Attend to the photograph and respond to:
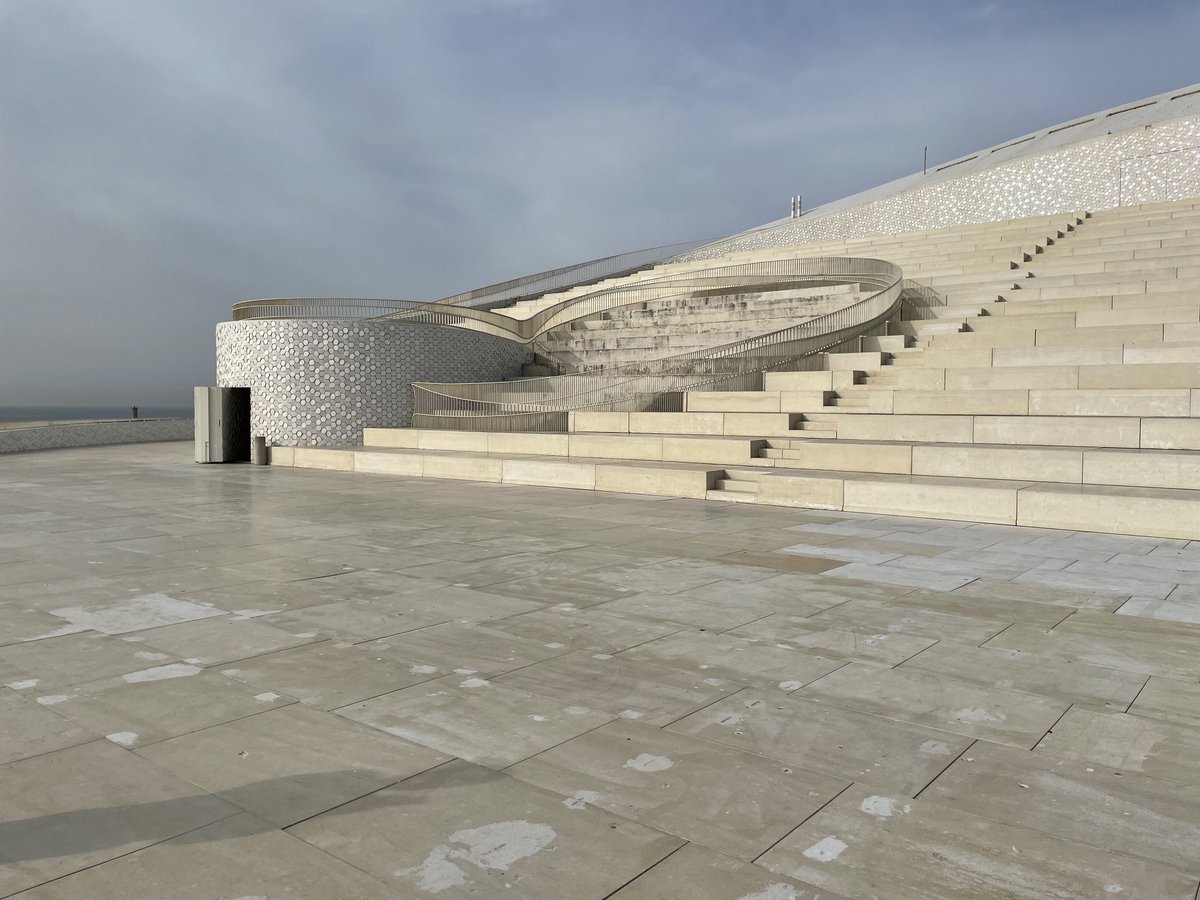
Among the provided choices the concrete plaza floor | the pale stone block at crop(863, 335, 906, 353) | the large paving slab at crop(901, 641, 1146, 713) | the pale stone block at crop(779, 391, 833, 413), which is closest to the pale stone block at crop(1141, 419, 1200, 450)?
the concrete plaza floor

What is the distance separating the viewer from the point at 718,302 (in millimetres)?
22375

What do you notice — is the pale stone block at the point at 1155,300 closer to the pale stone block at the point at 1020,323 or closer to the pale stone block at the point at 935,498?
the pale stone block at the point at 1020,323

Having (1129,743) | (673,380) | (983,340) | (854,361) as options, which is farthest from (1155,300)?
(1129,743)

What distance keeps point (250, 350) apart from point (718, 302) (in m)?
11.1

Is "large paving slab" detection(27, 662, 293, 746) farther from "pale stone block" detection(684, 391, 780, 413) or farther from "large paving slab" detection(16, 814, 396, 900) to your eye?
"pale stone block" detection(684, 391, 780, 413)

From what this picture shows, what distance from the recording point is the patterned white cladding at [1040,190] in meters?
27.8

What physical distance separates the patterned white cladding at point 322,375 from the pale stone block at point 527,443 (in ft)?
13.5

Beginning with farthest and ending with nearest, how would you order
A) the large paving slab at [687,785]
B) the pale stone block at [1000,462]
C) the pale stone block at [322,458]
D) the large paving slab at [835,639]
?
the pale stone block at [322,458] → the pale stone block at [1000,462] → the large paving slab at [835,639] → the large paving slab at [687,785]

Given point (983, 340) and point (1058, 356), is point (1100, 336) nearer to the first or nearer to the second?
point (1058, 356)

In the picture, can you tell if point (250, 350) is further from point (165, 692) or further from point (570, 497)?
point (165, 692)

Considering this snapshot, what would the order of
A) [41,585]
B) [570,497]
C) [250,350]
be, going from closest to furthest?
[41,585] < [570,497] < [250,350]

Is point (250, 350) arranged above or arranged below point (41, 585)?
above

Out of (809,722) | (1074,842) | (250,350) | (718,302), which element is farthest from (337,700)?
(718,302)

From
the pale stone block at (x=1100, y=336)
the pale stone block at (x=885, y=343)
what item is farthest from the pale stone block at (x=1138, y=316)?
the pale stone block at (x=885, y=343)
